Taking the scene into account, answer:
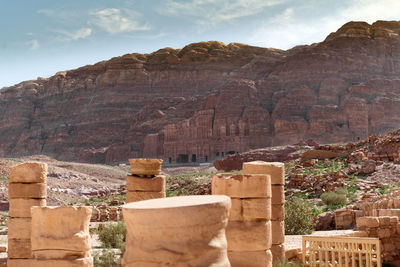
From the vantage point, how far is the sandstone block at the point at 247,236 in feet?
22.0

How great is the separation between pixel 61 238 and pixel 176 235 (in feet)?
11.5

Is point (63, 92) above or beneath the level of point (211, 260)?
above

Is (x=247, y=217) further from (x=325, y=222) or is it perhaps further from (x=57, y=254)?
(x=325, y=222)

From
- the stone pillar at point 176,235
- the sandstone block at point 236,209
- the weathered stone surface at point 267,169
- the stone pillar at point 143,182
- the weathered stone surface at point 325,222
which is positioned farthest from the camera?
the weathered stone surface at point 325,222

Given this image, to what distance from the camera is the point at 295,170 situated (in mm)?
25984

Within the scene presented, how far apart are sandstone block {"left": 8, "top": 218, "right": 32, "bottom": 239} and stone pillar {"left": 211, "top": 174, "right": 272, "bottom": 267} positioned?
5436 millimetres

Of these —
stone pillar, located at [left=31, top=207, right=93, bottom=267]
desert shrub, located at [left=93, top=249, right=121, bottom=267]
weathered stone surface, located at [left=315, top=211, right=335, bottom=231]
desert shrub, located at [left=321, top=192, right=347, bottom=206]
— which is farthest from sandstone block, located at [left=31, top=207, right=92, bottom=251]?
desert shrub, located at [left=321, top=192, right=347, bottom=206]

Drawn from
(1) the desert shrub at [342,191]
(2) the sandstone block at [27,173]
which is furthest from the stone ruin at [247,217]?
(1) the desert shrub at [342,191]

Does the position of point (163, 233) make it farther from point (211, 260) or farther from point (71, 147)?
point (71, 147)

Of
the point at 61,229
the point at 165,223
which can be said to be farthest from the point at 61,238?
the point at 165,223

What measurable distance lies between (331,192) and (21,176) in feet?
40.3

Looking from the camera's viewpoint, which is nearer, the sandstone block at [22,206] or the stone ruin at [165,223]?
the stone ruin at [165,223]

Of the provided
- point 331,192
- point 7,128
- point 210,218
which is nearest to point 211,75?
point 7,128

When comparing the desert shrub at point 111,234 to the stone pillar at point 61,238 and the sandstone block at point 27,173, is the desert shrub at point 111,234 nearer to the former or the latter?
the sandstone block at point 27,173
